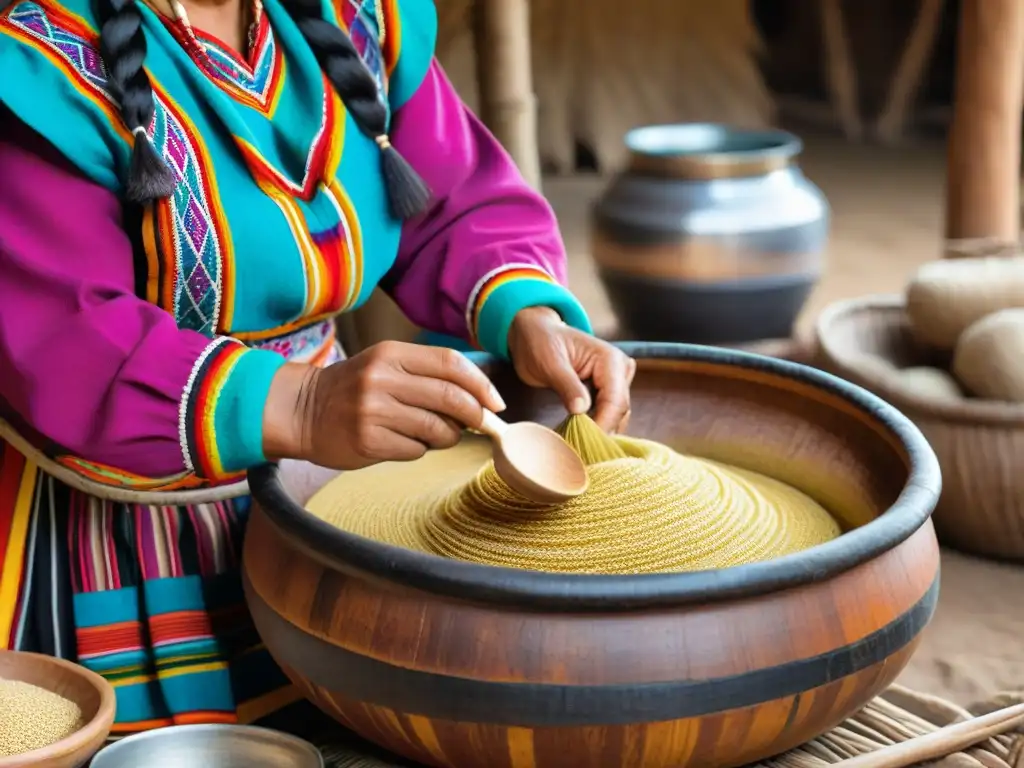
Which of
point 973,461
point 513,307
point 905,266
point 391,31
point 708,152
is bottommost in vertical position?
point 905,266

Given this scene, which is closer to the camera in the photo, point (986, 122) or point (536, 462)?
point (536, 462)

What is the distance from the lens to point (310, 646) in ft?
2.80

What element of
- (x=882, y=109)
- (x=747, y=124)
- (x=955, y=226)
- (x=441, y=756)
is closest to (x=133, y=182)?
(x=441, y=756)

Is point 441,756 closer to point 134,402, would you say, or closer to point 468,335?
Answer: point 134,402

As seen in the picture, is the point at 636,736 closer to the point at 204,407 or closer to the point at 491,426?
the point at 491,426

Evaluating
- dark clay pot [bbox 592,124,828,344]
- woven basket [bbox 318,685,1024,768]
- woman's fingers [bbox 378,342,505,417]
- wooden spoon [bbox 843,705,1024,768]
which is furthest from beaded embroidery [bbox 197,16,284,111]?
dark clay pot [bbox 592,124,828,344]

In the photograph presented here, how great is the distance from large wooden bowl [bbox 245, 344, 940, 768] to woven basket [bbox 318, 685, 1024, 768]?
82mm

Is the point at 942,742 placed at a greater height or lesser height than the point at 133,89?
lesser

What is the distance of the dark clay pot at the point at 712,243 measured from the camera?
2.61m

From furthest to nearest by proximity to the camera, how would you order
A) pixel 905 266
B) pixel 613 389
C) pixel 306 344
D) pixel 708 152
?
1. pixel 905 266
2. pixel 708 152
3. pixel 306 344
4. pixel 613 389

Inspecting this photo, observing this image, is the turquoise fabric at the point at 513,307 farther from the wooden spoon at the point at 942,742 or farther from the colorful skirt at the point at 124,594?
the wooden spoon at the point at 942,742

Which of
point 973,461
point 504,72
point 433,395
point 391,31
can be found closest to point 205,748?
point 433,395

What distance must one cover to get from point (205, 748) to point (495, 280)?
0.53 metres

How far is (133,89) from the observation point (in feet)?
3.37
